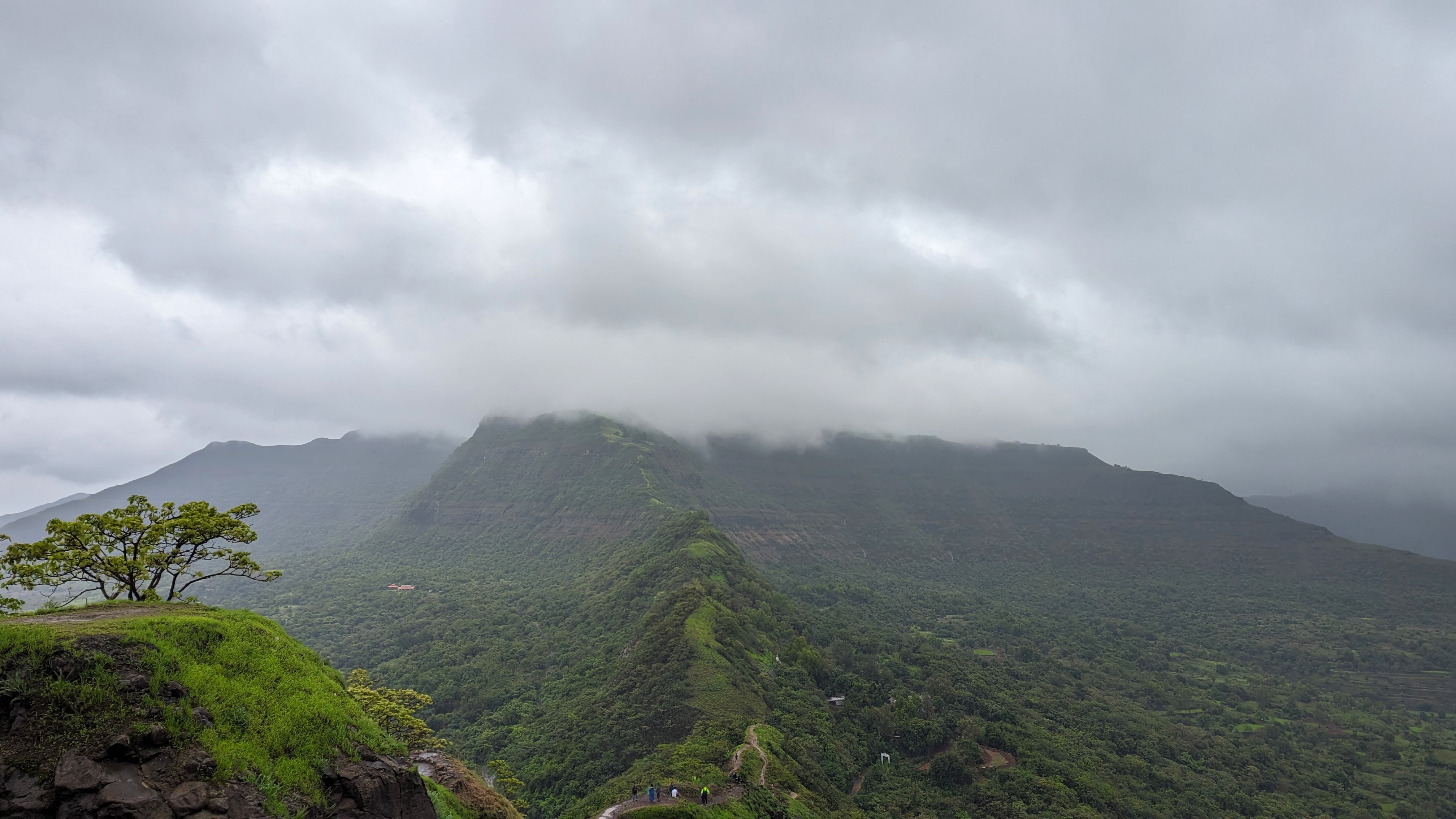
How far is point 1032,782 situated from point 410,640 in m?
114

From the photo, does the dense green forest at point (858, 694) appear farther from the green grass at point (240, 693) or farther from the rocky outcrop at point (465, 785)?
the green grass at point (240, 693)

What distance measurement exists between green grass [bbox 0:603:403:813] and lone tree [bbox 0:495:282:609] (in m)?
5.48

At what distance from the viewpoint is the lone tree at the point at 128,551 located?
104 ft

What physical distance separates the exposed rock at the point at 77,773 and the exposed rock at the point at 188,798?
1.91m

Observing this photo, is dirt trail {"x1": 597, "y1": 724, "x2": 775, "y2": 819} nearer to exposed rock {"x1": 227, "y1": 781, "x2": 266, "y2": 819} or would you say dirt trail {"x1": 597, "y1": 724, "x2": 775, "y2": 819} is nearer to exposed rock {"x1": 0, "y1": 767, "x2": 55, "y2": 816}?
exposed rock {"x1": 227, "y1": 781, "x2": 266, "y2": 819}

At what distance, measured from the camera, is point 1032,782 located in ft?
242

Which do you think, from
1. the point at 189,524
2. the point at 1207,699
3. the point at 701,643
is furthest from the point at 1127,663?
the point at 189,524

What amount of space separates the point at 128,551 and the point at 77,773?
76.3 feet

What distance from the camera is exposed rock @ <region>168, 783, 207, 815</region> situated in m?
18.8

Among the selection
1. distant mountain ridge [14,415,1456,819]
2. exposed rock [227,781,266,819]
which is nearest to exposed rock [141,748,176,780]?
exposed rock [227,781,266,819]

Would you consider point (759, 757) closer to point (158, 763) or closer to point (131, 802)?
point (158, 763)

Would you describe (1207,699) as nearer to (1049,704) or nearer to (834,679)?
(1049,704)

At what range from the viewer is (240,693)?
2414 cm

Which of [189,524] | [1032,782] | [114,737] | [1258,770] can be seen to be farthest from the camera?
[1258,770]
